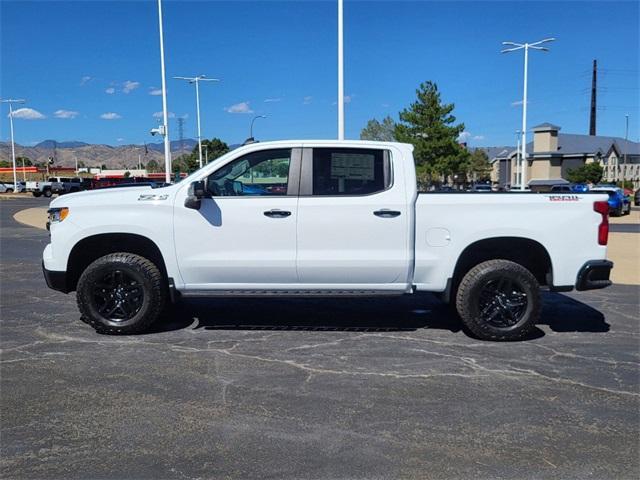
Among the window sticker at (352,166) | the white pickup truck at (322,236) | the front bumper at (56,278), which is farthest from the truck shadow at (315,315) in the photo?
the window sticker at (352,166)

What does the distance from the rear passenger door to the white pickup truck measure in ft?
0.03

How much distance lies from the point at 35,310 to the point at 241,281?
3.20m

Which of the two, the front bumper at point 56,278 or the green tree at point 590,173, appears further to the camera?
the green tree at point 590,173

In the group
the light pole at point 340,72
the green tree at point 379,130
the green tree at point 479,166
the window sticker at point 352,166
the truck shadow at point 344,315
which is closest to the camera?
the window sticker at point 352,166

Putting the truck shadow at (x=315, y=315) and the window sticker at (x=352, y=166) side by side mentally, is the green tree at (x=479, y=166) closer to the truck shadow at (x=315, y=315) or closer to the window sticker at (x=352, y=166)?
the truck shadow at (x=315, y=315)

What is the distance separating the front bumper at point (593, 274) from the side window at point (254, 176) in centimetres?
315

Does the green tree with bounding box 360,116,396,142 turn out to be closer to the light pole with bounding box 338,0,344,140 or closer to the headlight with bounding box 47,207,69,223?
the light pole with bounding box 338,0,344,140

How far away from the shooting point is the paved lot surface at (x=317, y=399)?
3562mm

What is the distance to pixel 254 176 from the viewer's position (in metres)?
6.17

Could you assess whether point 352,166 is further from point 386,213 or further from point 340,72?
point 340,72

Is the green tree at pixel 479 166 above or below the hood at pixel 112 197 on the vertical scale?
above

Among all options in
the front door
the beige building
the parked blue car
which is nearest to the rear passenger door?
the front door

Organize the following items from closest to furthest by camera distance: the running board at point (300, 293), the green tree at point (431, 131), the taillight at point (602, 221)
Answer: the taillight at point (602, 221) → the running board at point (300, 293) → the green tree at point (431, 131)

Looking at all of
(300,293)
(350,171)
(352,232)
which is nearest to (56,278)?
(300,293)
